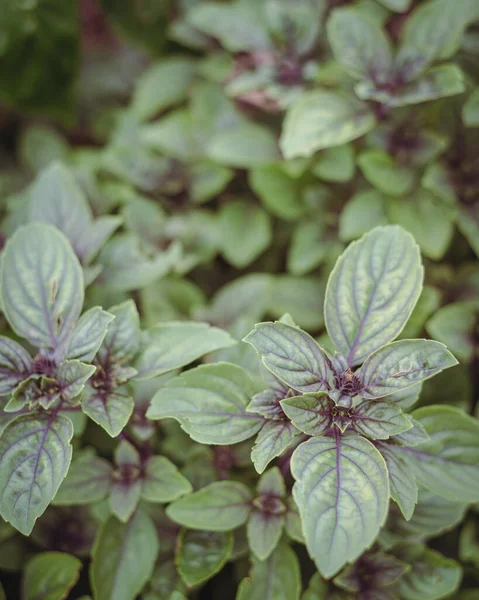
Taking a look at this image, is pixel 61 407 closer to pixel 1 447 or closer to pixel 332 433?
pixel 1 447

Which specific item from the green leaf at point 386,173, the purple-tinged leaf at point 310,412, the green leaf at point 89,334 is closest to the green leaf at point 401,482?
the purple-tinged leaf at point 310,412

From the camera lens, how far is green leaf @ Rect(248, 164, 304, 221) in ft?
5.04

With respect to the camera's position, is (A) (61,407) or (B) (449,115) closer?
(A) (61,407)

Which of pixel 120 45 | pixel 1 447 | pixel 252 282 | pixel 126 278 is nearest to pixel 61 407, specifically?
pixel 1 447

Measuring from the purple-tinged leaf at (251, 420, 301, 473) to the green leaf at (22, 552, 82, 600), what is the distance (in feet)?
1.75

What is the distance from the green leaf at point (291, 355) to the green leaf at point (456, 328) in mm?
551

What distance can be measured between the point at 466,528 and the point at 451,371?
0.35m

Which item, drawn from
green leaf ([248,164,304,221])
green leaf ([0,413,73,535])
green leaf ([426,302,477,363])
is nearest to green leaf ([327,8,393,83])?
green leaf ([248,164,304,221])

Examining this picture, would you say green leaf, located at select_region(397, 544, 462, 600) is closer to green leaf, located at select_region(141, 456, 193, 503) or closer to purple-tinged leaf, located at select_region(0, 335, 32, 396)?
green leaf, located at select_region(141, 456, 193, 503)

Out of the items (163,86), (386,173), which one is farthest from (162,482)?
(163,86)

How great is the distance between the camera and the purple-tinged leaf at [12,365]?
0.95m

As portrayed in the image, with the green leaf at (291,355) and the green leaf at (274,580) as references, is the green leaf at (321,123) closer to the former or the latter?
the green leaf at (291,355)

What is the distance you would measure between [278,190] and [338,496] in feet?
3.16

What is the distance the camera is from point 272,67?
148cm
